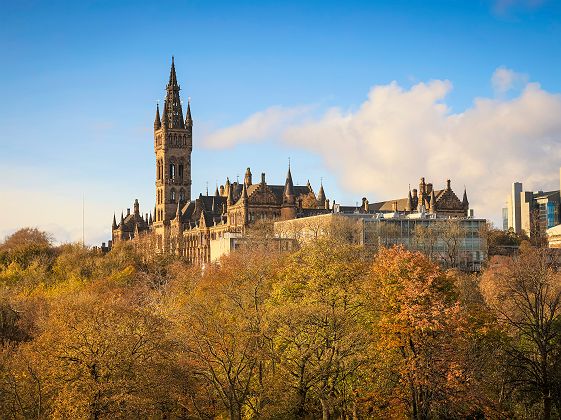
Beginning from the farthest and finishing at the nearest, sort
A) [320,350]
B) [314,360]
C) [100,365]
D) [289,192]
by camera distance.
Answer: [289,192], [320,350], [314,360], [100,365]

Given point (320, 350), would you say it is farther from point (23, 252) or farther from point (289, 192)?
point (289, 192)

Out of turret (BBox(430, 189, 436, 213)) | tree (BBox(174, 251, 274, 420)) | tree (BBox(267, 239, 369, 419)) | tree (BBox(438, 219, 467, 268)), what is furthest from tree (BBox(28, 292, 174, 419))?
turret (BBox(430, 189, 436, 213))

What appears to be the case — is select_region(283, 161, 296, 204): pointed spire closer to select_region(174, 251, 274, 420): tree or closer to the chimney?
the chimney

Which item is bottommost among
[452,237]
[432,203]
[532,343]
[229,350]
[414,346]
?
[532,343]

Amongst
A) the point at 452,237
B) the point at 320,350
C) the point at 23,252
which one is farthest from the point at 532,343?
the point at 23,252

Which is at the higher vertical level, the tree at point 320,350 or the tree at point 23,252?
the tree at point 23,252

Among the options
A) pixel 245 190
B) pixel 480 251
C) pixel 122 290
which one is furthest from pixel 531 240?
pixel 122 290

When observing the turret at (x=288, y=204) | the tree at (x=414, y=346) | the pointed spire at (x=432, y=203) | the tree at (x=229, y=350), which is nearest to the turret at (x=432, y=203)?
the pointed spire at (x=432, y=203)

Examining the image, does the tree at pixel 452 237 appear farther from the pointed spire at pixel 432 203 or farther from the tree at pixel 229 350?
the tree at pixel 229 350

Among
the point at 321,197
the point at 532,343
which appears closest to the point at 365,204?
the point at 321,197

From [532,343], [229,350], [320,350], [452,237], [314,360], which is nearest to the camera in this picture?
[314,360]

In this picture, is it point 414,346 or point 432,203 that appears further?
point 432,203

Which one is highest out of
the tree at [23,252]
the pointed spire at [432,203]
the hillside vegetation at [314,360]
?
the pointed spire at [432,203]

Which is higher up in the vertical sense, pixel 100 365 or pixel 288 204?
pixel 288 204
